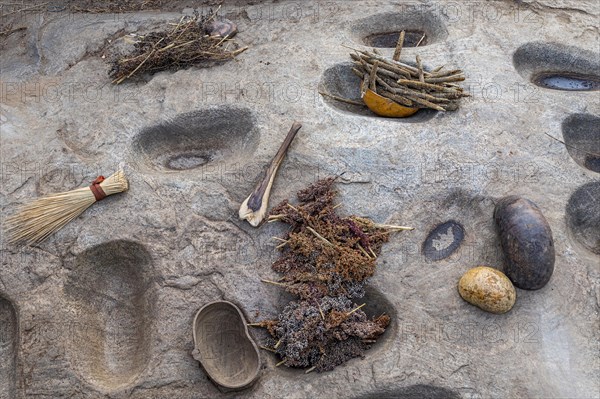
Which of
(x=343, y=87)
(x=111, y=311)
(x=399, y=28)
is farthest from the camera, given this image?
(x=399, y=28)

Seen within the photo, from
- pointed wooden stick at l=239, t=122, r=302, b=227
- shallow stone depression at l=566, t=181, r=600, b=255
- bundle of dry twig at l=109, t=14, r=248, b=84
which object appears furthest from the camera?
bundle of dry twig at l=109, t=14, r=248, b=84

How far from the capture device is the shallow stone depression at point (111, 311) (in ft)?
16.9

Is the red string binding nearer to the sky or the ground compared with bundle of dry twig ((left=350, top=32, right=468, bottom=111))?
nearer to the ground

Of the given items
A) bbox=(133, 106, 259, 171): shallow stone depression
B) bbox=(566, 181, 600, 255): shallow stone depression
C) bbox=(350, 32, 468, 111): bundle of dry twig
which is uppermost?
bbox=(350, 32, 468, 111): bundle of dry twig

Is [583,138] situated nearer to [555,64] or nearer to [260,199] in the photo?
[555,64]

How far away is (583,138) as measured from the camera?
682 centimetres

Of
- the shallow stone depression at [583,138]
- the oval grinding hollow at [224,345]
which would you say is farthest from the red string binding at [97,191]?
the shallow stone depression at [583,138]

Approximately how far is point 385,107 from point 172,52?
118 inches

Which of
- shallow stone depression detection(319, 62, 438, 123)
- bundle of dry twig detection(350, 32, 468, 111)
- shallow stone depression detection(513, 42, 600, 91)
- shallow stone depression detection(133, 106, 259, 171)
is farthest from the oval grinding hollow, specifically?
shallow stone depression detection(513, 42, 600, 91)

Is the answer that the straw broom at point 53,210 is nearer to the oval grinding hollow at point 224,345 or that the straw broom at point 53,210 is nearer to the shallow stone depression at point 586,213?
the oval grinding hollow at point 224,345

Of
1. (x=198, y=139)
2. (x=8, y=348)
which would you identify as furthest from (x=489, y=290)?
(x=8, y=348)

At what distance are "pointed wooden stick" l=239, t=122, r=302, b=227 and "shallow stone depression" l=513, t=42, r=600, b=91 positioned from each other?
3.90 m

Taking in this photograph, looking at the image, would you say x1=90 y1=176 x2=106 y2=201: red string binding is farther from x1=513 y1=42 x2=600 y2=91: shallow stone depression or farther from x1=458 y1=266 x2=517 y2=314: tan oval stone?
x1=513 y1=42 x2=600 y2=91: shallow stone depression

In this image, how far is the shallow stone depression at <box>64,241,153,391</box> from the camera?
5.15 m
